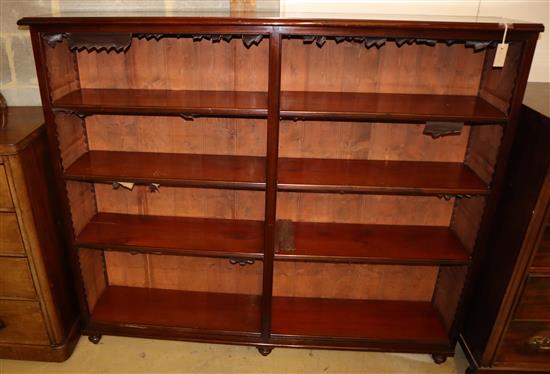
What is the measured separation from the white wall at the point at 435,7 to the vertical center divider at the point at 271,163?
403 mm

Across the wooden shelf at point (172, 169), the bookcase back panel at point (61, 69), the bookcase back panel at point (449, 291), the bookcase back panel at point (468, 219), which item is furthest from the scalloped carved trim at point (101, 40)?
the bookcase back panel at point (449, 291)

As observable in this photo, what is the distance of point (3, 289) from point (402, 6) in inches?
82.5

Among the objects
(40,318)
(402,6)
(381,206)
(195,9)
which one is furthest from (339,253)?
(40,318)

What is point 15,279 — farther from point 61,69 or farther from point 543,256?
point 543,256

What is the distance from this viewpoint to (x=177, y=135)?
2.00 meters

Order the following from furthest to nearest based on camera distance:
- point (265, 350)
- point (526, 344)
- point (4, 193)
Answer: point (265, 350), point (526, 344), point (4, 193)

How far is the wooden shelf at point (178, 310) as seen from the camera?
215cm

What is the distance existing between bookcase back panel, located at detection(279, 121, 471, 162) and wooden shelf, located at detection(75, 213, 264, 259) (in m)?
0.44

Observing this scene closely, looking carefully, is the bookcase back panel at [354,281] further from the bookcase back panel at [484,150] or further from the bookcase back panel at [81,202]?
the bookcase back panel at [81,202]

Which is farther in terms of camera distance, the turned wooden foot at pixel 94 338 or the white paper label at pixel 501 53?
the turned wooden foot at pixel 94 338

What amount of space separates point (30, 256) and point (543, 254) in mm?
2063

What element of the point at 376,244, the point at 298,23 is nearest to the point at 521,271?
the point at 376,244

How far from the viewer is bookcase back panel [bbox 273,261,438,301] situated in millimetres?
2266

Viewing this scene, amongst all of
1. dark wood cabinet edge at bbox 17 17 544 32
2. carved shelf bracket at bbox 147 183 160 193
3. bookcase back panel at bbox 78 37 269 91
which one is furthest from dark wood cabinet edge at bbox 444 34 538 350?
carved shelf bracket at bbox 147 183 160 193
